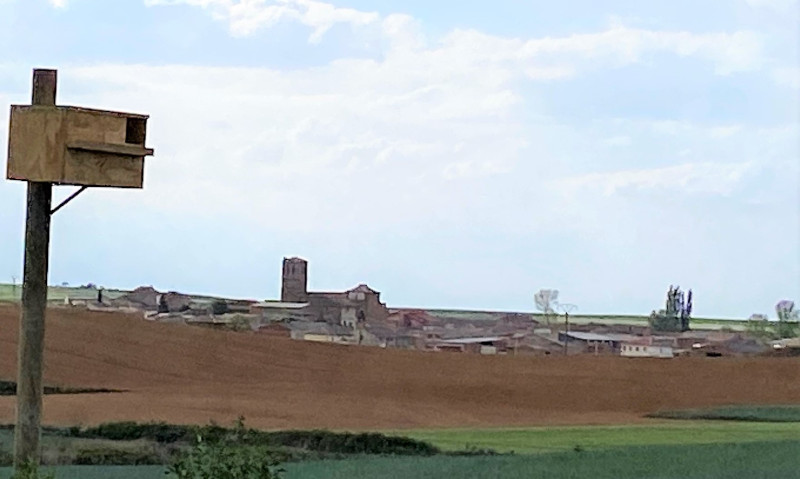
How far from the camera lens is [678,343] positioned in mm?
18297

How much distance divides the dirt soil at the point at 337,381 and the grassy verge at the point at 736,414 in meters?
0.22

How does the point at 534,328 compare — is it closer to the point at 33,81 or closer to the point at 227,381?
the point at 227,381

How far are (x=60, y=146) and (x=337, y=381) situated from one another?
8.22 metres

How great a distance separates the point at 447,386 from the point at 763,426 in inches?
132

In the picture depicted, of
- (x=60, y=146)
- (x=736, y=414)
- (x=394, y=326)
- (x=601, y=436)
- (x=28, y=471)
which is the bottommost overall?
(x=601, y=436)

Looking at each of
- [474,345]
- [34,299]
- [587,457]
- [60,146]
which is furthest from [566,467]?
[60,146]

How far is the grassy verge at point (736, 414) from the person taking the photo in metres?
15.4

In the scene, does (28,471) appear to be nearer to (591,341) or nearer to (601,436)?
(601,436)

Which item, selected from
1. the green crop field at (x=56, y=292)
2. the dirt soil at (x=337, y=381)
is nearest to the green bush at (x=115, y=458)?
the dirt soil at (x=337, y=381)

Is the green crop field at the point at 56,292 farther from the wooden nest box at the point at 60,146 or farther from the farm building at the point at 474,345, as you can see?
the wooden nest box at the point at 60,146

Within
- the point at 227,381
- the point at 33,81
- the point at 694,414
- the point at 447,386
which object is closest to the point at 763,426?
the point at 694,414

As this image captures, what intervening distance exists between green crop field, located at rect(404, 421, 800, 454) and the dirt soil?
0.44 metres

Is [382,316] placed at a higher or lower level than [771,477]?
higher

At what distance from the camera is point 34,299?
25.3ft
